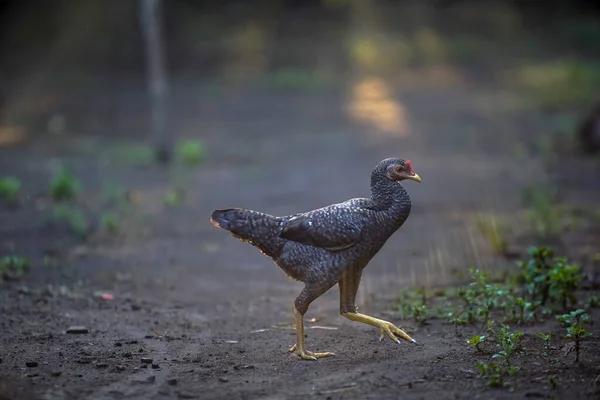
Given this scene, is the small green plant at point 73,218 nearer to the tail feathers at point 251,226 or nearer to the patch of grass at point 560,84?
the tail feathers at point 251,226

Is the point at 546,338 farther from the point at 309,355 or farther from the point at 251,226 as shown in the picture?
the point at 251,226

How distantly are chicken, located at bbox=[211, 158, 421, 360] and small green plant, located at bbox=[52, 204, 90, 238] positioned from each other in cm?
407

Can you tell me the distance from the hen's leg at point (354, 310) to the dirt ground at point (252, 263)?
3.7 inches

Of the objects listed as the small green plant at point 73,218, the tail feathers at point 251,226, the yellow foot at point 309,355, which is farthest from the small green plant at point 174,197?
the yellow foot at point 309,355

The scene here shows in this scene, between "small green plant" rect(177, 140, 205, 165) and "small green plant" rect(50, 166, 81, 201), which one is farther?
"small green plant" rect(177, 140, 205, 165)

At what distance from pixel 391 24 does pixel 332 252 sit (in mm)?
22247

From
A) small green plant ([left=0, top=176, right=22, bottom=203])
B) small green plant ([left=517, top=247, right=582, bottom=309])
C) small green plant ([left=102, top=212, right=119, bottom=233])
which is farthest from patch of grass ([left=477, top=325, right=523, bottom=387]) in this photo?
small green plant ([left=0, top=176, right=22, bottom=203])

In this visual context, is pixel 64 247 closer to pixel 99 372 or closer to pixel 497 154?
pixel 99 372

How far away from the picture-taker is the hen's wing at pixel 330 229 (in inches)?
234

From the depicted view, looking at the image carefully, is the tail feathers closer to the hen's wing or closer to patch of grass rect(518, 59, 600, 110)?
the hen's wing

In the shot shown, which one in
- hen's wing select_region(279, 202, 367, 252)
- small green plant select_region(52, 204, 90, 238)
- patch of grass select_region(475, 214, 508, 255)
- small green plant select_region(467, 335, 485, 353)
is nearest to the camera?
small green plant select_region(467, 335, 485, 353)

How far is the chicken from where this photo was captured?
5.95 metres

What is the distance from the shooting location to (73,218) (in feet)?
33.0

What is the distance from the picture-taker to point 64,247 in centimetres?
928
